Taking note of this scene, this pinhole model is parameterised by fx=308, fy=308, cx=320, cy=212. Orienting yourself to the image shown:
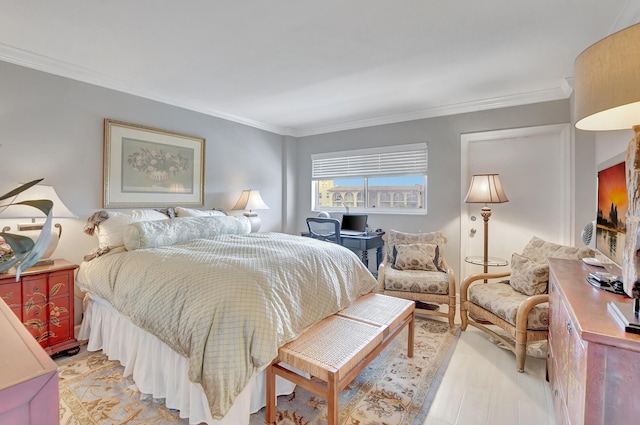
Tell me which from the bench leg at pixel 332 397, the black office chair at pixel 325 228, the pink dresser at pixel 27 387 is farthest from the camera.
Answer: the black office chair at pixel 325 228

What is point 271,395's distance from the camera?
1.68 metres

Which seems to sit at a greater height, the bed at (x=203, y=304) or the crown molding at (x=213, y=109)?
the crown molding at (x=213, y=109)

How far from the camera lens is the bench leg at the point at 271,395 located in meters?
1.66

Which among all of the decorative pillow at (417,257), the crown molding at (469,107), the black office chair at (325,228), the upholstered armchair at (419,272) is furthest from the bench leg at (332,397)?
the crown molding at (469,107)

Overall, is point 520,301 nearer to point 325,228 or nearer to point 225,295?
point 225,295

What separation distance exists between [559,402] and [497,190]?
209 centimetres

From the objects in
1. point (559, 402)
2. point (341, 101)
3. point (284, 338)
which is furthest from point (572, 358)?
point (341, 101)

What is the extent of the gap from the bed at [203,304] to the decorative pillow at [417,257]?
31.6 inches

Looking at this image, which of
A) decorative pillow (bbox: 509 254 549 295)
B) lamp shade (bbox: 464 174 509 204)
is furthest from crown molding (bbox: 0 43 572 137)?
decorative pillow (bbox: 509 254 549 295)

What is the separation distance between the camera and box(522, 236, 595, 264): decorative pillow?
2250 millimetres

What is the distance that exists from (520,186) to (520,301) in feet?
5.64

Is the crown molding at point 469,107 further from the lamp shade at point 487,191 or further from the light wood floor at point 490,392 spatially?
the light wood floor at point 490,392

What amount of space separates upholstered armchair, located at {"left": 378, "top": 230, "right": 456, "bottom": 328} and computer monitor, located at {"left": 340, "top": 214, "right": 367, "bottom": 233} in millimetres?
636

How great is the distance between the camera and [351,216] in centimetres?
439
